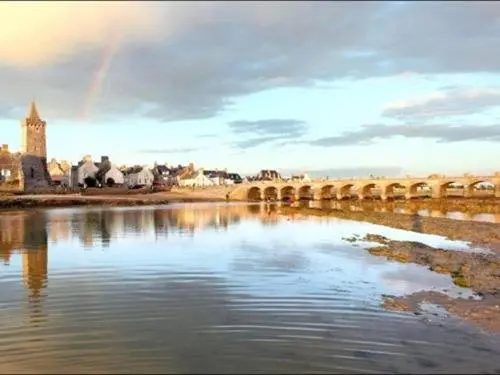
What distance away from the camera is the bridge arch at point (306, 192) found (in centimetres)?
14312

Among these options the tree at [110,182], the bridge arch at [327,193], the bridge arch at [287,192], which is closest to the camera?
the bridge arch at [287,192]

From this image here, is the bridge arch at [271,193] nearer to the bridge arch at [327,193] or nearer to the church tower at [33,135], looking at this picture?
the bridge arch at [327,193]

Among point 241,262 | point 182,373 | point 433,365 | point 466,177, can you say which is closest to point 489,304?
point 433,365

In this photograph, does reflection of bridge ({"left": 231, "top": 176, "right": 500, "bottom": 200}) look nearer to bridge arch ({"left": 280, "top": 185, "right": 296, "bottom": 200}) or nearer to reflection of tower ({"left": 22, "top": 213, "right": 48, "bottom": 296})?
bridge arch ({"left": 280, "top": 185, "right": 296, "bottom": 200})

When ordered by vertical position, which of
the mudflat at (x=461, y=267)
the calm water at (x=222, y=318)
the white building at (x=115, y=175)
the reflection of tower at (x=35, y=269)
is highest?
the white building at (x=115, y=175)

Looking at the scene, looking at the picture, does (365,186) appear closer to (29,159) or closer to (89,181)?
(89,181)

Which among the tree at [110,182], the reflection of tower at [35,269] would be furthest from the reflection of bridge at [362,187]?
the reflection of tower at [35,269]

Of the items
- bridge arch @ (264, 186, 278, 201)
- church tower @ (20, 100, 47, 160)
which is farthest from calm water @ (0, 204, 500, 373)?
bridge arch @ (264, 186, 278, 201)

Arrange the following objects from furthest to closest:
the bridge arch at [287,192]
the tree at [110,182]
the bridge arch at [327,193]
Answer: the tree at [110,182] < the bridge arch at [327,193] < the bridge arch at [287,192]

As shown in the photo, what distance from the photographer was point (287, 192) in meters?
150

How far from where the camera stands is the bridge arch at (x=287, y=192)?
14250cm

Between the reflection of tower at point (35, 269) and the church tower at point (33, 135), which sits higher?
the church tower at point (33, 135)

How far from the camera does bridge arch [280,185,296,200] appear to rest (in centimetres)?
14250

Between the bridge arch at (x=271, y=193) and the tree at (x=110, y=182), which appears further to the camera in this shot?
the tree at (x=110, y=182)
